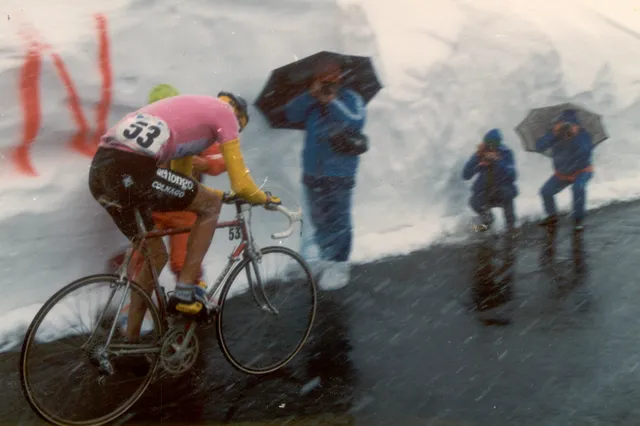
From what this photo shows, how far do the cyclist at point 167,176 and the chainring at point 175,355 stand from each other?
162mm

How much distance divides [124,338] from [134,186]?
2.75 feet

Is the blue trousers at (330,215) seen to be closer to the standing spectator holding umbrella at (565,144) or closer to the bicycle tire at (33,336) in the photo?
the bicycle tire at (33,336)

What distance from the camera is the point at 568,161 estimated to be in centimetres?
595

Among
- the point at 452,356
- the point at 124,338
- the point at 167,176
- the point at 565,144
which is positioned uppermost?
the point at 565,144

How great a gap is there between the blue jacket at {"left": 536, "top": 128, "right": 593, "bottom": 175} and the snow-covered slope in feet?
0.40

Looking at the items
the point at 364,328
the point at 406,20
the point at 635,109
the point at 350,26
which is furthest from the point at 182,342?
the point at 635,109

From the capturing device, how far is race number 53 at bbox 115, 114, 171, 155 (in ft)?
11.6

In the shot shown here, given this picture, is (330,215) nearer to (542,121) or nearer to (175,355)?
(175,355)

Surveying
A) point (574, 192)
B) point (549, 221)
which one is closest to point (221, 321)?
point (549, 221)

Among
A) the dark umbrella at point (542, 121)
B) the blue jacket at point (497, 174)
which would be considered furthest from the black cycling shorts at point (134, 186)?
the dark umbrella at point (542, 121)

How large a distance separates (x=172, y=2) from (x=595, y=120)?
3873 millimetres

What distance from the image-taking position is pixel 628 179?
6.07 m

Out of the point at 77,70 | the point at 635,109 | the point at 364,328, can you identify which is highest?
the point at 635,109

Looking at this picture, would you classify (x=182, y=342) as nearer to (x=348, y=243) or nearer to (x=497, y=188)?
(x=348, y=243)
